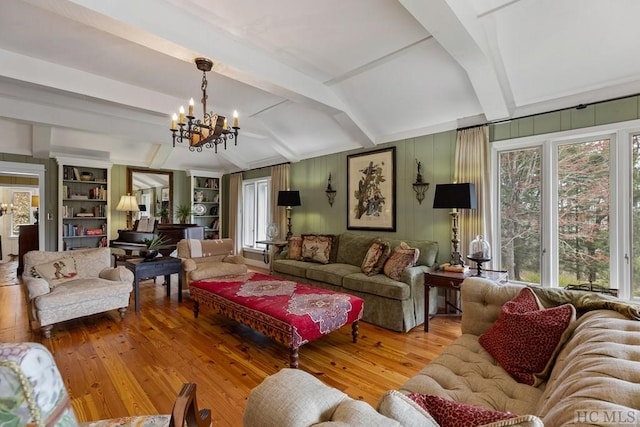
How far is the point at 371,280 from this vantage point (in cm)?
356

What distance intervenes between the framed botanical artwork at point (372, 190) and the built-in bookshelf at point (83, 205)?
217 inches

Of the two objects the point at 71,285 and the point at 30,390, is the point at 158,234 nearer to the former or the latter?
the point at 71,285

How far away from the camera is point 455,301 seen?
12.8ft

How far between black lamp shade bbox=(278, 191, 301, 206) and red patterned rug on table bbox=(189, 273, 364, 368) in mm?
2386

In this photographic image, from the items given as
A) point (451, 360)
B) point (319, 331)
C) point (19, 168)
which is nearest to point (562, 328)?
point (451, 360)

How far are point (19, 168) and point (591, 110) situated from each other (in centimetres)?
873

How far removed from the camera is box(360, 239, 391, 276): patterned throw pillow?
3.80 m

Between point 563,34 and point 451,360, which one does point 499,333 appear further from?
point 563,34

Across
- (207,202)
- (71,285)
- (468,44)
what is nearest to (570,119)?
(468,44)

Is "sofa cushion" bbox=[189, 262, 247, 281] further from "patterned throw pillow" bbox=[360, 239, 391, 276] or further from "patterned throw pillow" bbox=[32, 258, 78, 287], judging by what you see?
"patterned throw pillow" bbox=[360, 239, 391, 276]

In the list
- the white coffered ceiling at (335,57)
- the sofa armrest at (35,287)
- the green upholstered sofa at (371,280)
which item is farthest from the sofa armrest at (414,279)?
the sofa armrest at (35,287)

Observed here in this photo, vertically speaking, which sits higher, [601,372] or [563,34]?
[563,34]

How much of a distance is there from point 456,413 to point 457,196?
291 cm

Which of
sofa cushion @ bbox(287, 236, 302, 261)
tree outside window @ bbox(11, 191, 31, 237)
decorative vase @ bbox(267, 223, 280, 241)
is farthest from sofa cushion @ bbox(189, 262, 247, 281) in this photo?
tree outside window @ bbox(11, 191, 31, 237)
